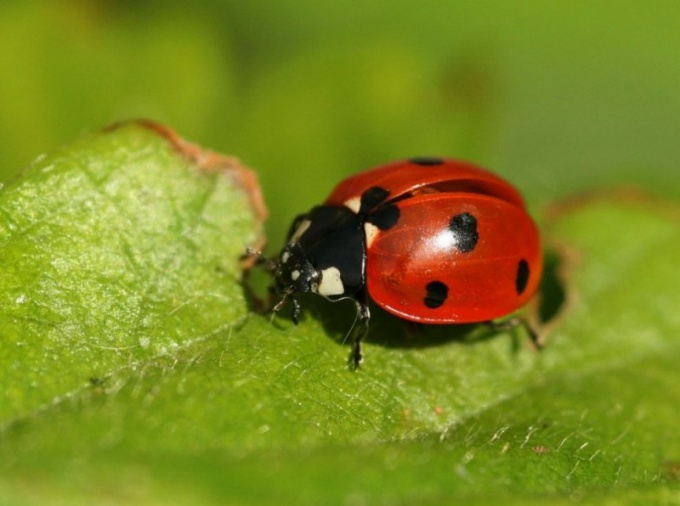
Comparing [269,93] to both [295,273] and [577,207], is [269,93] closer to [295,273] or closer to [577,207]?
[577,207]

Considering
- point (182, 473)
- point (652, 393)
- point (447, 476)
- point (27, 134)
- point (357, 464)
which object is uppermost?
point (27, 134)

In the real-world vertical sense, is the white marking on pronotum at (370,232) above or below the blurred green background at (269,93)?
below

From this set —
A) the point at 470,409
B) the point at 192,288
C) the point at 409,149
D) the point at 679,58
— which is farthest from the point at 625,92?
the point at 192,288

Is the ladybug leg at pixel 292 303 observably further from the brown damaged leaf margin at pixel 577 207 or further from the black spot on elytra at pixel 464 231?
the brown damaged leaf margin at pixel 577 207

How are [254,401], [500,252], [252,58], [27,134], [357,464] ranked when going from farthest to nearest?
[252,58], [27,134], [500,252], [254,401], [357,464]

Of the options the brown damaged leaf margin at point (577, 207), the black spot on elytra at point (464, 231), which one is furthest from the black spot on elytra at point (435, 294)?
the brown damaged leaf margin at point (577, 207)

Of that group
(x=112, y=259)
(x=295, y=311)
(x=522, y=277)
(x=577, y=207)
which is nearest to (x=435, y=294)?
(x=522, y=277)

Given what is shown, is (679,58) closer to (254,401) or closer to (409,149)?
(409,149)
